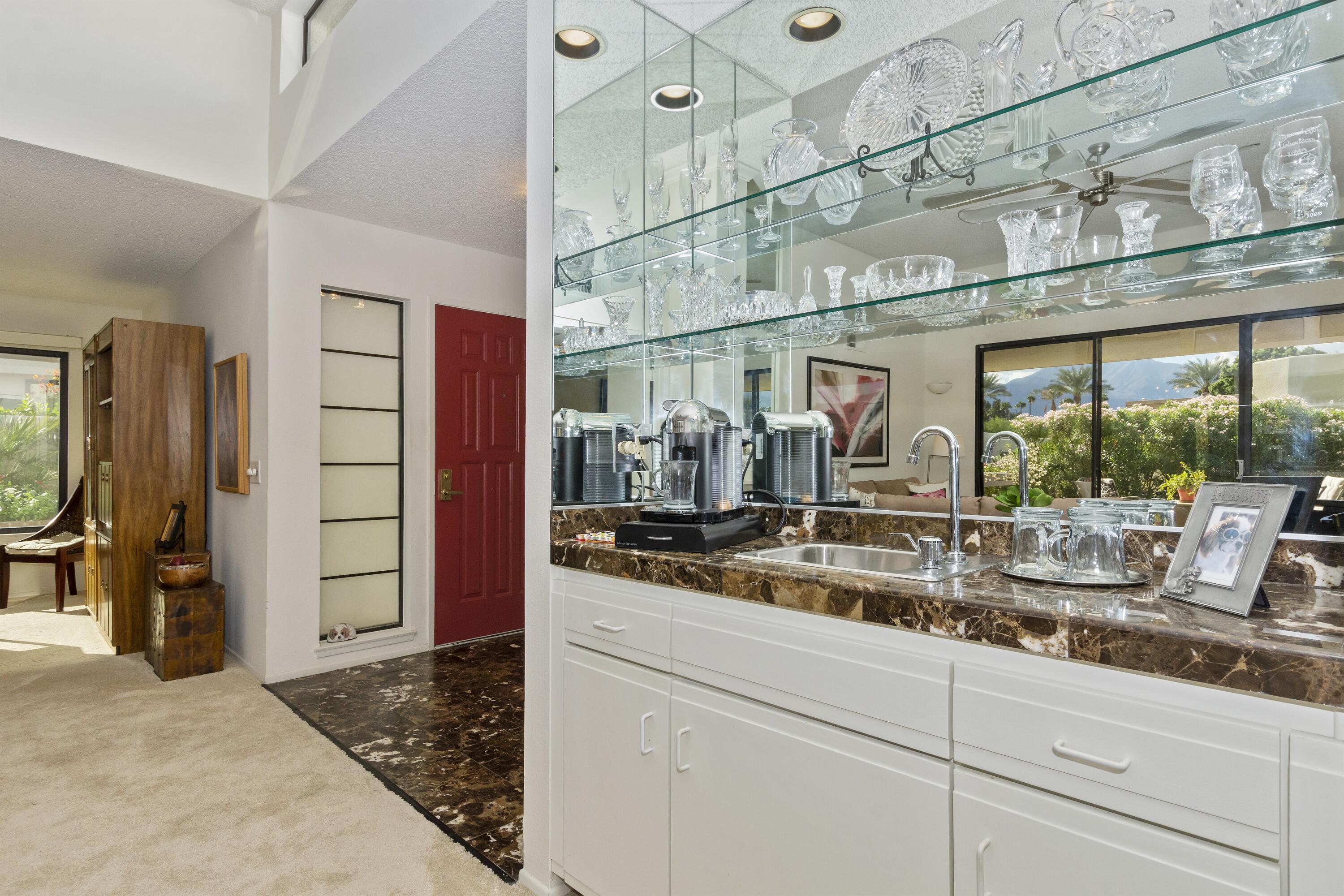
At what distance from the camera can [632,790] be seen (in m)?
1.67

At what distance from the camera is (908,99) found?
1.83 m

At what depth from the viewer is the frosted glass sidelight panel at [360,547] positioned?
13.2 ft

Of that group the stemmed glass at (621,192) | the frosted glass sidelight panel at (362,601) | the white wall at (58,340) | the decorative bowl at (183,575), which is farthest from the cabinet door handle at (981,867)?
the white wall at (58,340)

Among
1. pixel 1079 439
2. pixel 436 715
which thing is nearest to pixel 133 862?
pixel 436 715

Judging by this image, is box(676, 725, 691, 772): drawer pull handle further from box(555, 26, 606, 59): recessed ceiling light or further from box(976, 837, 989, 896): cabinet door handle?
box(555, 26, 606, 59): recessed ceiling light

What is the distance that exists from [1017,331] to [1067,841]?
109 centimetres

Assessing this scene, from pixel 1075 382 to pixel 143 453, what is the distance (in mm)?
4806

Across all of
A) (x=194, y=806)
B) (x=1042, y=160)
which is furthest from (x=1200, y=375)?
(x=194, y=806)

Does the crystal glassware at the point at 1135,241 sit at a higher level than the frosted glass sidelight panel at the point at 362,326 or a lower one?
lower

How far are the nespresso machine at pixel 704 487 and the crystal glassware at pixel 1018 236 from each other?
0.82m

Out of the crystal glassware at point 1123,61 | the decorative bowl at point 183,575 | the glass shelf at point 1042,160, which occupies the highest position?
the crystal glassware at point 1123,61

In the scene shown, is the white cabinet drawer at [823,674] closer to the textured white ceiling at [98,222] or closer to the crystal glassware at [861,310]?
the crystal glassware at [861,310]

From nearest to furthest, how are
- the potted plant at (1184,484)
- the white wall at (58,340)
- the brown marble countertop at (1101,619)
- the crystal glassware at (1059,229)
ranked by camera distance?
the brown marble countertop at (1101,619)
the potted plant at (1184,484)
the crystal glassware at (1059,229)
the white wall at (58,340)

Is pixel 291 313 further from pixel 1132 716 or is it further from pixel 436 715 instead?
pixel 1132 716
